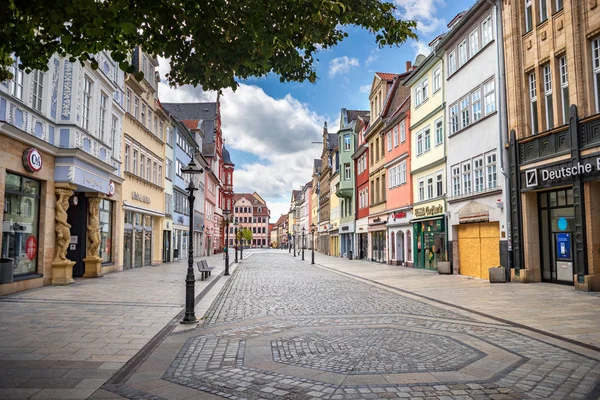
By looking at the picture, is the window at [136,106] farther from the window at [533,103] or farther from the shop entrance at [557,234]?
the shop entrance at [557,234]

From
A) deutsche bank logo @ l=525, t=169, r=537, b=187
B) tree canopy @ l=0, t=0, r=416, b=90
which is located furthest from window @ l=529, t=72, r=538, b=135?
tree canopy @ l=0, t=0, r=416, b=90

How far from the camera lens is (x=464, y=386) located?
17.9ft

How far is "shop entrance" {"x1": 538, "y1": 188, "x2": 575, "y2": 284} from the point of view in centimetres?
1664

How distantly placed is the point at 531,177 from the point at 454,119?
740 cm

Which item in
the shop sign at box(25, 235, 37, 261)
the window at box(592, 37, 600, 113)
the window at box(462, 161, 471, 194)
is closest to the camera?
the window at box(592, 37, 600, 113)

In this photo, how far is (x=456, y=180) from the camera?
78.8 ft

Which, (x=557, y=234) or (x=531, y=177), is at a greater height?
(x=531, y=177)

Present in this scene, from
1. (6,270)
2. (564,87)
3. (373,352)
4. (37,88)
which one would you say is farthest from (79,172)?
(564,87)

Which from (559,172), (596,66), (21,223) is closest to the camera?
(21,223)

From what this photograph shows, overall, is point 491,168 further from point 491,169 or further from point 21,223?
point 21,223

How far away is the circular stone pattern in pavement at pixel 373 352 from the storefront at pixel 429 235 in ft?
57.5

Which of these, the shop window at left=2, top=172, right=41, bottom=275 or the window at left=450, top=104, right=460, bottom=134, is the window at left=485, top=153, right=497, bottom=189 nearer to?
the window at left=450, top=104, right=460, bottom=134

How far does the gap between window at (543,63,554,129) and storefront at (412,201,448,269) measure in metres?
8.78

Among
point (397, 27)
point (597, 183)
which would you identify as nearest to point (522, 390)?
point (397, 27)
